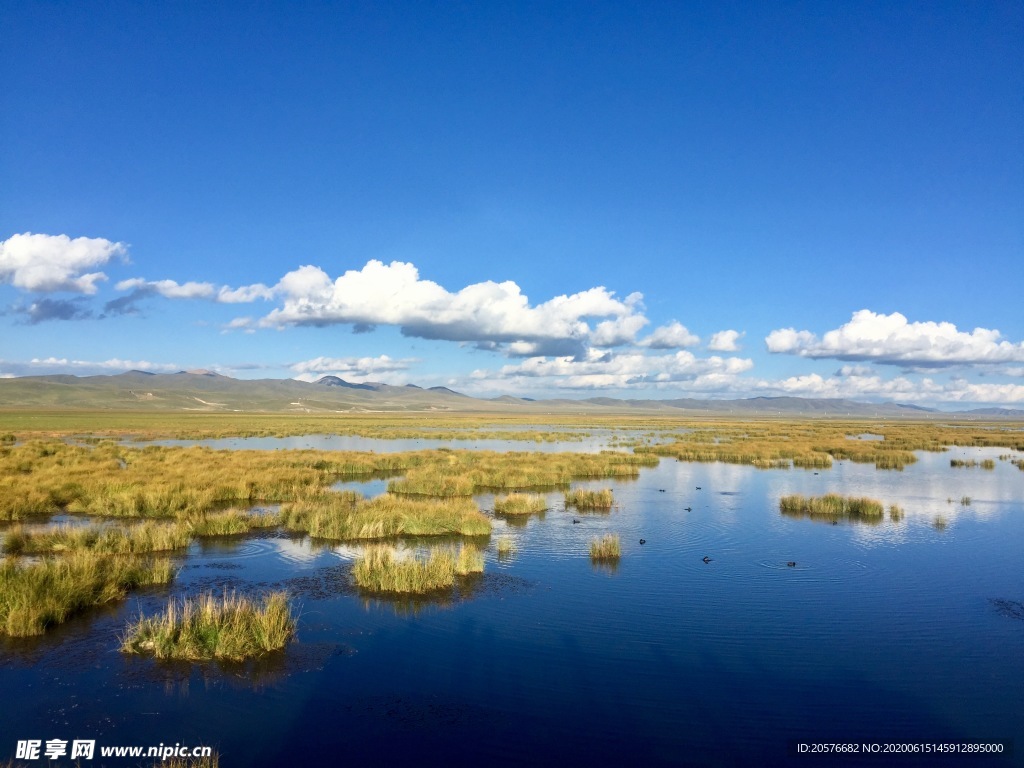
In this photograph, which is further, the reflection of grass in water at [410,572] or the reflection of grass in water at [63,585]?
the reflection of grass in water at [410,572]

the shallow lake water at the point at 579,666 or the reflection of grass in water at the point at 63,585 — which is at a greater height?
the reflection of grass in water at the point at 63,585

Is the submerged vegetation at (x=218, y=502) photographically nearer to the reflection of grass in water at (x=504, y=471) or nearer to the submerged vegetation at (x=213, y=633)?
the reflection of grass in water at (x=504, y=471)

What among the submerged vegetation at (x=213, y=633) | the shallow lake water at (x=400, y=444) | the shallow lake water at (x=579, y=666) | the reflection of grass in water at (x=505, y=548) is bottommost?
the shallow lake water at (x=400, y=444)

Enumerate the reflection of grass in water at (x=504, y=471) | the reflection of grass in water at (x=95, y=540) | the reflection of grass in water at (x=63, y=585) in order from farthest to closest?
the reflection of grass in water at (x=504, y=471)
the reflection of grass in water at (x=95, y=540)
the reflection of grass in water at (x=63, y=585)

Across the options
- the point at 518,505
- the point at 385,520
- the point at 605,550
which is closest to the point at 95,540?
the point at 385,520

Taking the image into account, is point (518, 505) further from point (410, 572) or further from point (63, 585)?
point (63, 585)

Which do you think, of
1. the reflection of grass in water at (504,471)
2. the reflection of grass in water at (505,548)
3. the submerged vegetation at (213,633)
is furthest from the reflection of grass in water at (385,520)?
the submerged vegetation at (213,633)

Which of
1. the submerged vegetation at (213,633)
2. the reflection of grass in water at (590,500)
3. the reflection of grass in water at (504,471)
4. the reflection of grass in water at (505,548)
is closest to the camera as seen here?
the submerged vegetation at (213,633)

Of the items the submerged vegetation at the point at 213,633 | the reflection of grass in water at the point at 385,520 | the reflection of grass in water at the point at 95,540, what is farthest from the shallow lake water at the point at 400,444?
the submerged vegetation at the point at 213,633
